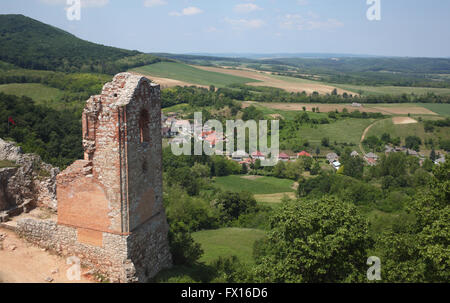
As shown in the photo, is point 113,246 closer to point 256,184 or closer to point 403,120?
point 256,184

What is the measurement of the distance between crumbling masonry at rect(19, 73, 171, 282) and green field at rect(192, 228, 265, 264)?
904 centimetres

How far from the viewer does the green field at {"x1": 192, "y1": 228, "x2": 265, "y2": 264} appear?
23.7 m

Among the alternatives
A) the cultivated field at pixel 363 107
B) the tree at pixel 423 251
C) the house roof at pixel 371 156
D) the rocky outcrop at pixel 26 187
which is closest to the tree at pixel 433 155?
the house roof at pixel 371 156

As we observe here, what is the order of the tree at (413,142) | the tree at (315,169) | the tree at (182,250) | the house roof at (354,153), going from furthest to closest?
the tree at (413,142) < the house roof at (354,153) < the tree at (315,169) < the tree at (182,250)

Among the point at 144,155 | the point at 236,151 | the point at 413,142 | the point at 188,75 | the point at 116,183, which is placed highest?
the point at 188,75

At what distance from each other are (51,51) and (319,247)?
108m

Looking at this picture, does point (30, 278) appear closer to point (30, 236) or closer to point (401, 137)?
point (30, 236)

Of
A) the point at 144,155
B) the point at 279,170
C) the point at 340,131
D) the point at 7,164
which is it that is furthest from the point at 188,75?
the point at 144,155

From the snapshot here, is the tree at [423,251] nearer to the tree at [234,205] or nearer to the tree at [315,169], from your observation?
the tree at [234,205]

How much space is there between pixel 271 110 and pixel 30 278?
298 feet

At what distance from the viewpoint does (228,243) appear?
27.9m

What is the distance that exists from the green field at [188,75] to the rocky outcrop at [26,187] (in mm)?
96736

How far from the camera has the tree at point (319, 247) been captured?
41.1 feet
